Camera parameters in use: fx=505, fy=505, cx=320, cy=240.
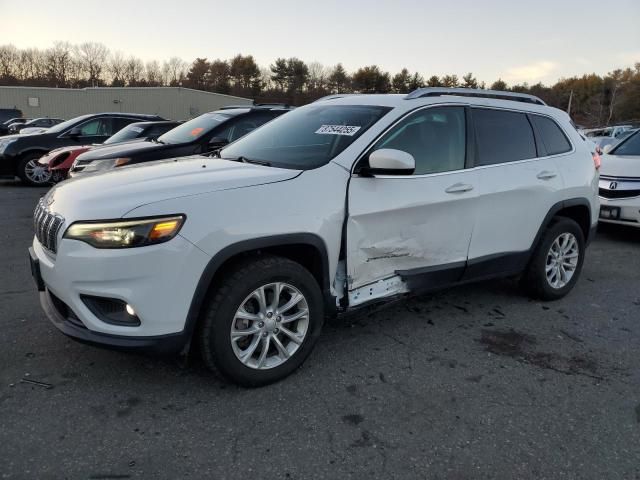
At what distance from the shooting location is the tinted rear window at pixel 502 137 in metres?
3.90

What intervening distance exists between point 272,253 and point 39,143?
33.5 feet

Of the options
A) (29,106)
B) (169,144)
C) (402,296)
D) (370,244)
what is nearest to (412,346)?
(402,296)

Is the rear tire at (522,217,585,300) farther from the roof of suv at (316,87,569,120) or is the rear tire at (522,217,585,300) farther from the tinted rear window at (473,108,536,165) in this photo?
the roof of suv at (316,87,569,120)

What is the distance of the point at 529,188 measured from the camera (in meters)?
4.12

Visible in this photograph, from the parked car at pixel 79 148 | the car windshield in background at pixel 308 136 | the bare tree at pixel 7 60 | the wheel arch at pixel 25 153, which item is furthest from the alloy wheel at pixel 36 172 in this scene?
the bare tree at pixel 7 60

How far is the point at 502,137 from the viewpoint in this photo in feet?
13.3

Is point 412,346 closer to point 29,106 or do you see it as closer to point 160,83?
point 29,106

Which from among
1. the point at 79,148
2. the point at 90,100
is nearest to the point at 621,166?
the point at 79,148

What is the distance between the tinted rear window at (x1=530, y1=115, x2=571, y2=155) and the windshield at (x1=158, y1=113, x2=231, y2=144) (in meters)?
4.55

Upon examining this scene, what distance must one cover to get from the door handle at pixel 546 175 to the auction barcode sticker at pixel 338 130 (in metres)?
A: 1.78

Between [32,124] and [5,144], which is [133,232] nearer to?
[5,144]

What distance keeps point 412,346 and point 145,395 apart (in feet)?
5.89

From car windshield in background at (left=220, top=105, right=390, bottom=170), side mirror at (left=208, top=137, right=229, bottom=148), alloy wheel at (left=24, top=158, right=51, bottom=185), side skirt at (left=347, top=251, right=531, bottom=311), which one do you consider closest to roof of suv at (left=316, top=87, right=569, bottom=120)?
car windshield in background at (left=220, top=105, right=390, bottom=170)

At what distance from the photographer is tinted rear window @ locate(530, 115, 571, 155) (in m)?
4.40
